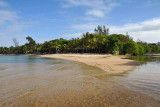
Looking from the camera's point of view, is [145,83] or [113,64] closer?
[145,83]

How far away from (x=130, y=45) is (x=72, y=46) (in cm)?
3478

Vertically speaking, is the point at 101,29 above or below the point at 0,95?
above

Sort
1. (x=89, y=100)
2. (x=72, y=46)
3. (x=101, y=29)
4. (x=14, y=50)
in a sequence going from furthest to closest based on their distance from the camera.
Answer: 1. (x=14, y=50)
2. (x=101, y=29)
3. (x=72, y=46)
4. (x=89, y=100)

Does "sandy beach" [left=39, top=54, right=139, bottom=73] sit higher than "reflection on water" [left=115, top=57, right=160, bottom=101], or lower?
higher

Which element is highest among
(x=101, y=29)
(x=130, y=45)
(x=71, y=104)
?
(x=101, y=29)

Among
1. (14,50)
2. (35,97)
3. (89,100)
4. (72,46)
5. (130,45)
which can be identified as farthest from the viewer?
(14,50)

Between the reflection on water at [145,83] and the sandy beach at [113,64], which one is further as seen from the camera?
the sandy beach at [113,64]

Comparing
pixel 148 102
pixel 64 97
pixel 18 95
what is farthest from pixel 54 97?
pixel 148 102

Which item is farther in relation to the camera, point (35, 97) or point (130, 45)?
point (130, 45)

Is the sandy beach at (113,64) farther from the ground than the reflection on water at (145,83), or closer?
farther from the ground

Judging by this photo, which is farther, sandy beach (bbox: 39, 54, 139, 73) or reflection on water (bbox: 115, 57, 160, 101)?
sandy beach (bbox: 39, 54, 139, 73)

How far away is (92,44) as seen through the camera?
66.3 metres

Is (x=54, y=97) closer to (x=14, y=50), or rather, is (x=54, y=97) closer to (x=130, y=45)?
(x=130, y=45)

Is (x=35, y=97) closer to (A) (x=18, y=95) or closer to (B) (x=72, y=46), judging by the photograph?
(A) (x=18, y=95)
